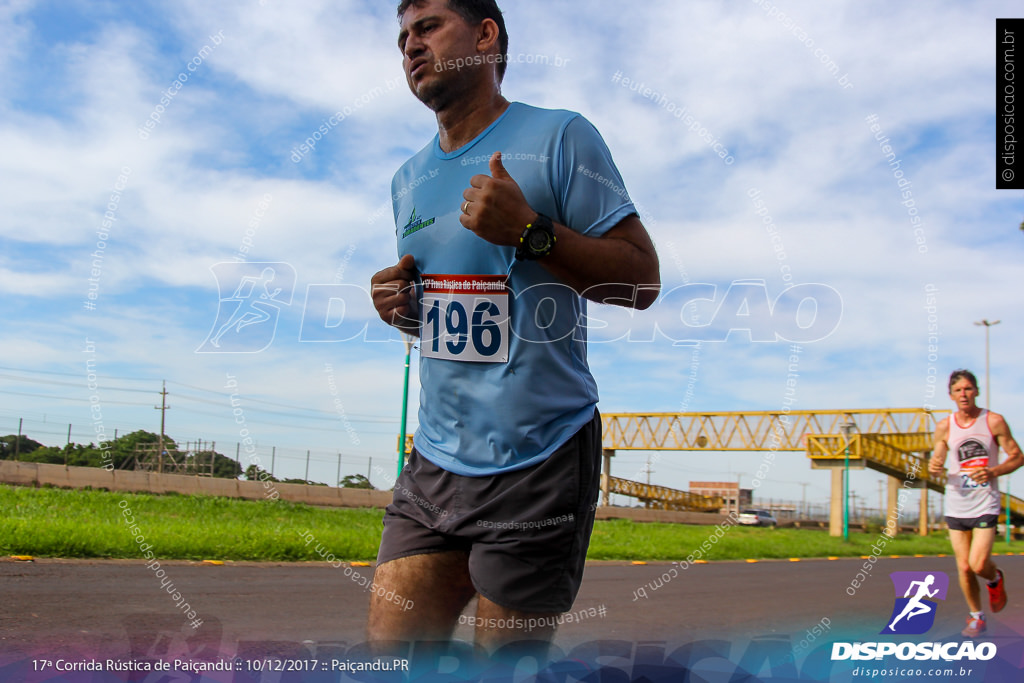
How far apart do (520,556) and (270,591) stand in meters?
5.81

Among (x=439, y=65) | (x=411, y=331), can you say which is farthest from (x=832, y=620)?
(x=439, y=65)

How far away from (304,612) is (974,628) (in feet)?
15.7

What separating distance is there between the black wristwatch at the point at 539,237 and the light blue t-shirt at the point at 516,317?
13cm

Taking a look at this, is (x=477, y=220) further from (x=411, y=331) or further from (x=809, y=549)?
(x=809, y=549)

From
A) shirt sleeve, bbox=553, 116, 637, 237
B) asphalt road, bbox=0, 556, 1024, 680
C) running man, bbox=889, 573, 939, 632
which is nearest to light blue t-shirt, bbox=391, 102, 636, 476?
shirt sleeve, bbox=553, 116, 637, 237

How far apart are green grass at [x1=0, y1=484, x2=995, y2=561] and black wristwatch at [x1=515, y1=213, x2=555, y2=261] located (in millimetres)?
8480

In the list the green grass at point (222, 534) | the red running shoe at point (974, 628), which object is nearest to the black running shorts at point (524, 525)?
the red running shoe at point (974, 628)

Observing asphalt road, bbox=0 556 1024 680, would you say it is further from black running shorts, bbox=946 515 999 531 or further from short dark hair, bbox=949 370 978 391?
short dark hair, bbox=949 370 978 391

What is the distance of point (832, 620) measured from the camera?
22.6ft

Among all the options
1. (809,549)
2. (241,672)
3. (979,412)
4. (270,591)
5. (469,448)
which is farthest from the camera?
(809,549)

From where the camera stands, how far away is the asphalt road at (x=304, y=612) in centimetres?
460

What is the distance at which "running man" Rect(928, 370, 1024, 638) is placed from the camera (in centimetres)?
628

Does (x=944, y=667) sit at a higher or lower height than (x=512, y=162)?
lower

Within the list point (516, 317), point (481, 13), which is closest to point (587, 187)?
point (516, 317)
